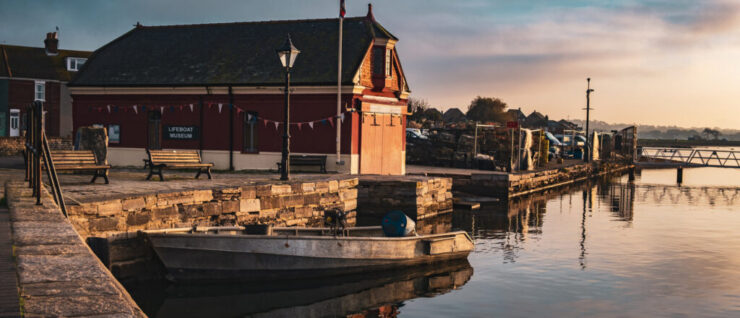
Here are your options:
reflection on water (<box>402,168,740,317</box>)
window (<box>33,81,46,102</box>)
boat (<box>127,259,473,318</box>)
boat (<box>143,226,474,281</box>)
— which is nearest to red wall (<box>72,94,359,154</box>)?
reflection on water (<box>402,168,740,317</box>)

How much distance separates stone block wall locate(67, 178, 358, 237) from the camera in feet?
41.5

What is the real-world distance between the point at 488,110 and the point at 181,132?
9254 centimetres

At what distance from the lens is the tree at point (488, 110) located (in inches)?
4572

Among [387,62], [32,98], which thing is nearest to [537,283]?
[387,62]

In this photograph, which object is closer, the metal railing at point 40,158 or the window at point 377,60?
the metal railing at point 40,158

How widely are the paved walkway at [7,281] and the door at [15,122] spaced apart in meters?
48.9

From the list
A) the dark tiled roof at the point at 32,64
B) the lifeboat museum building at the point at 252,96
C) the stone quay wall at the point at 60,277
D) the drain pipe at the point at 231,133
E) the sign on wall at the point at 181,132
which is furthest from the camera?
the dark tiled roof at the point at 32,64

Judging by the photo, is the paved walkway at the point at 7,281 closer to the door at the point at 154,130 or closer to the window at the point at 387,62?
the window at the point at 387,62

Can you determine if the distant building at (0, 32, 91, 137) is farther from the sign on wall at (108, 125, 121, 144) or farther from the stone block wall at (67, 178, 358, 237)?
the stone block wall at (67, 178, 358, 237)

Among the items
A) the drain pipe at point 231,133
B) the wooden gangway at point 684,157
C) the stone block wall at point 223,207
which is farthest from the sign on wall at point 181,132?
the wooden gangway at point 684,157

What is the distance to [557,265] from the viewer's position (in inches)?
656

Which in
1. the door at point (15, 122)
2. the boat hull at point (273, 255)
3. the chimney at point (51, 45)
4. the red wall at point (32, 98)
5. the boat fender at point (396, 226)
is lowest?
the boat hull at point (273, 255)

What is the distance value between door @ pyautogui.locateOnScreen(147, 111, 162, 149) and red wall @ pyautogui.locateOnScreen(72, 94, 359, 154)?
0.22 meters

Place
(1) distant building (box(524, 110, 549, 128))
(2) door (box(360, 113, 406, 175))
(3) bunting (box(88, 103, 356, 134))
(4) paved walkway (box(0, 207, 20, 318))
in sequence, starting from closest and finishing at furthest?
(4) paved walkway (box(0, 207, 20, 318)), (3) bunting (box(88, 103, 356, 134)), (2) door (box(360, 113, 406, 175)), (1) distant building (box(524, 110, 549, 128))
